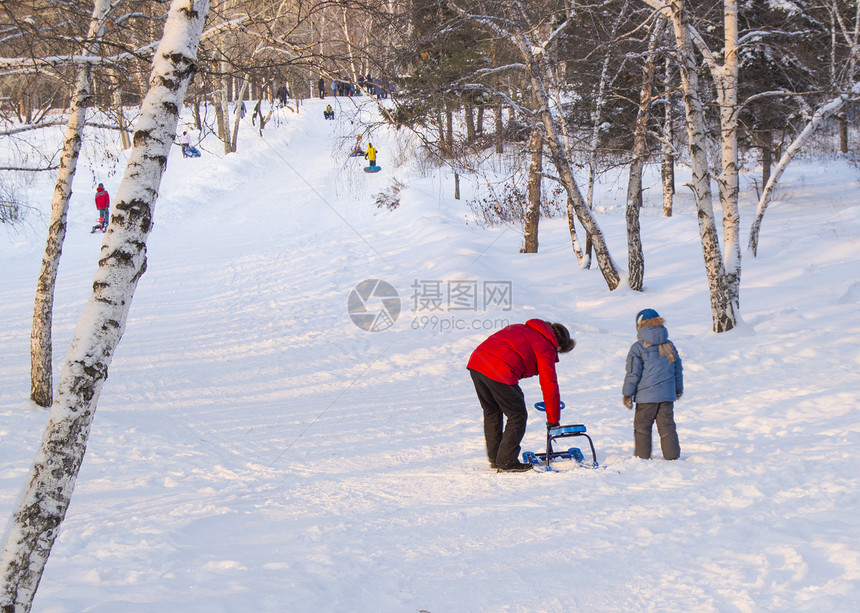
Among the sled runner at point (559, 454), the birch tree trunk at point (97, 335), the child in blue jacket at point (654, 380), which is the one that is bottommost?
the sled runner at point (559, 454)

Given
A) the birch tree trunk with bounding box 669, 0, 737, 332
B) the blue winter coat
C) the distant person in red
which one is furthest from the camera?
the distant person in red

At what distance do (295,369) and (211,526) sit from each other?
5.17 m

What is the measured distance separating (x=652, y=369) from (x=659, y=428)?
521 mm

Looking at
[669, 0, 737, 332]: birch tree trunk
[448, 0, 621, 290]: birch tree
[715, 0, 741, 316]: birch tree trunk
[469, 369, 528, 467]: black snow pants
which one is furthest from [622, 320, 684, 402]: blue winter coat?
[448, 0, 621, 290]: birch tree

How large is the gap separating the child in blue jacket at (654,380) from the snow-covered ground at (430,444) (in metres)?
0.31

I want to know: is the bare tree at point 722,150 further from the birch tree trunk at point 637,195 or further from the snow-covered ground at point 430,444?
the birch tree trunk at point 637,195

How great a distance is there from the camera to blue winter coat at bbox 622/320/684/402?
550 centimetres

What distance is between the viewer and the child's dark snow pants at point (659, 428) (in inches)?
217

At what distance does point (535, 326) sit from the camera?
17.4 ft

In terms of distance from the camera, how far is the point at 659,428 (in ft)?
18.3

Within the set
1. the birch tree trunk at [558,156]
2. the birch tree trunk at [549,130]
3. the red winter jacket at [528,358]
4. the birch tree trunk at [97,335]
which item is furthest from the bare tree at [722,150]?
the birch tree trunk at [97,335]

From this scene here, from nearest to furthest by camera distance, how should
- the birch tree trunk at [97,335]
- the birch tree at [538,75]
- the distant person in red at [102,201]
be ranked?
the birch tree trunk at [97,335]
the birch tree at [538,75]
the distant person in red at [102,201]

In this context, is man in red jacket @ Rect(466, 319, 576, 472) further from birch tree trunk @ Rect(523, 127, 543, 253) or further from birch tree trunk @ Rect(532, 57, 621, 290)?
birch tree trunk @ Rect(523, 127, 543, 253)

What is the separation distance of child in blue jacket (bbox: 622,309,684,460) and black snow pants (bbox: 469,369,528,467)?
3.30 feet
